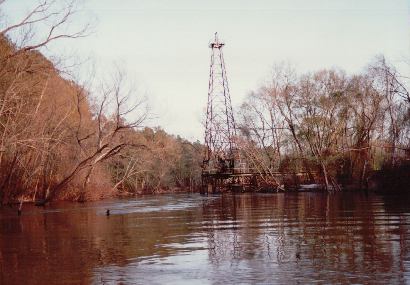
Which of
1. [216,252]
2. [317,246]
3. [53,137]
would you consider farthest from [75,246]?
[53,137]

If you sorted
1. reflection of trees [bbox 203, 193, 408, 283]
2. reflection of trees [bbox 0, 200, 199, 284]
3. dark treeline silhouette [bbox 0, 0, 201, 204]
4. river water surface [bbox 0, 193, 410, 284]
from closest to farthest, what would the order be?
river water surface [bbox 0, 193, 410, 284], reflection of trees [bbox 203, 193, 408, 283], reflection of trees [bbox 0, 200, 199, 284], dark treeline silhouette [bbox 0, 0, 201, 204]

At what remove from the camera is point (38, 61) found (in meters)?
36.7

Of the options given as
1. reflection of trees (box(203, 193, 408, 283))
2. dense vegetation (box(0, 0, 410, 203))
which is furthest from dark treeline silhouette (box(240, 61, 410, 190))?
reflection of trees (box(203, 193, 408, 283))

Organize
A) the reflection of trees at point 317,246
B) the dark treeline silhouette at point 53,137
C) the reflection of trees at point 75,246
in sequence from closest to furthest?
the reflection of trees at point 317,246
the reflection of trees at point 75,246
the dark treeline silhouette at point 53,137

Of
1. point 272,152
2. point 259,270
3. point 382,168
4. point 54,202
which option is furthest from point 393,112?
point 259,270

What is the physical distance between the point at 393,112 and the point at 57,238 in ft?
158

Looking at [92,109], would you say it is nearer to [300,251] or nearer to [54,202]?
[54,202]

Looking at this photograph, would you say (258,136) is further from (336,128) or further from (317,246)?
(317,246)

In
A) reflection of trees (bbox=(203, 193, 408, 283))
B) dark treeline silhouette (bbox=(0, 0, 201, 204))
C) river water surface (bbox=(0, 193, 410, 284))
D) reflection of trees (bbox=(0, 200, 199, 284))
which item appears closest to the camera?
river water surface (bbox=(0, 193, 410, 284))

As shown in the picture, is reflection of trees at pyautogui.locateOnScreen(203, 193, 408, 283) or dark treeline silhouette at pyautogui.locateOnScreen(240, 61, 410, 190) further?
dark treeline silhouette at pyautogui.locateOnScreen(240, 61, 410, 190)

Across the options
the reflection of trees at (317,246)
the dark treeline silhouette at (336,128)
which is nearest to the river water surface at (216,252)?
the reflection of trees at (317,246)

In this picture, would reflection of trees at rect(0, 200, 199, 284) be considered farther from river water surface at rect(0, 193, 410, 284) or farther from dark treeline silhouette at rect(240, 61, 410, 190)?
dark treeline silhouette at rect(240, 61, 410, 190)

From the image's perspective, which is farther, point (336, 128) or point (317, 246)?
point (336, 128)

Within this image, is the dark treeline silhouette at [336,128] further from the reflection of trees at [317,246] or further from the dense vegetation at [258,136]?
the reflection of trees at [317,246]
